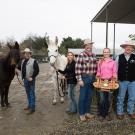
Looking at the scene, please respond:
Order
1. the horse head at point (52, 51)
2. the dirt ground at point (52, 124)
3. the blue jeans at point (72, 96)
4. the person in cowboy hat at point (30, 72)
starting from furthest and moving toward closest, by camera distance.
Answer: the horse head at point (52, 51) < the person in cowboy hat at point (30, 72) < the blue jeans at point (72, 96) < the dirt ground at point (52, 124)

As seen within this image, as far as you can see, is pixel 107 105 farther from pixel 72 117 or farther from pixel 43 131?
pixel 43 131

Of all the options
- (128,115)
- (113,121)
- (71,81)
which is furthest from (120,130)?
(71,81)

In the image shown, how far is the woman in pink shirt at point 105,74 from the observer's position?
25.4ft

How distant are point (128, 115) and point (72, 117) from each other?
1428mm

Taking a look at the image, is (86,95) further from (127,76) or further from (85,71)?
(127,76)

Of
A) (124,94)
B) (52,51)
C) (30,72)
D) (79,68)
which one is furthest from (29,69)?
(124,94)

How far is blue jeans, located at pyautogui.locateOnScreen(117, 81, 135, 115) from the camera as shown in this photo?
7.98 meters

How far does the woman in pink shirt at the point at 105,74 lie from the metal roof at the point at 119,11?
14.5 ft

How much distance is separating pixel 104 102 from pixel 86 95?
51 centimetres

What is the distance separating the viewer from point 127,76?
7.90m

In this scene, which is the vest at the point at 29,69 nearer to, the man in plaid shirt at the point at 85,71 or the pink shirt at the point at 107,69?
the man in plaid shirt at the point at 85,71

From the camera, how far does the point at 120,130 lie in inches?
271

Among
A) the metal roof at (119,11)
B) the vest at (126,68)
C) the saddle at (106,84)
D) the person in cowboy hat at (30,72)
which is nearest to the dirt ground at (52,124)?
the person in cowboy hat at (30,72)

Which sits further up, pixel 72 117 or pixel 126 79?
pixel 126 79
